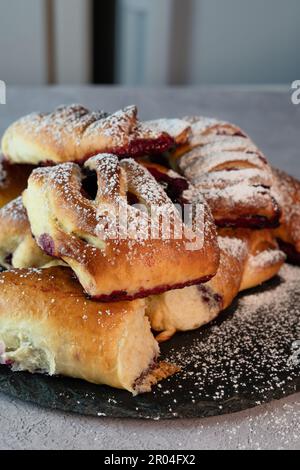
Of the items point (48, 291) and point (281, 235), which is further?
point (281, 235)

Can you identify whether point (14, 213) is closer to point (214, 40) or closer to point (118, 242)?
point (118, 242)

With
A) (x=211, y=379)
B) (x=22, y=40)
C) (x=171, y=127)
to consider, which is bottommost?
(x=22, y=40)

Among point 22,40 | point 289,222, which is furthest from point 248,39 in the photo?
point 289,222

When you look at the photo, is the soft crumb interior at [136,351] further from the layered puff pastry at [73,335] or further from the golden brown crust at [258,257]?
the golden brown crust at [258,257]

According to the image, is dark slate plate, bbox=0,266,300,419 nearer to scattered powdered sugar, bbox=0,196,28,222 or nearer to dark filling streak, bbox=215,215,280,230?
dark filling streak, bbox=215,215,280,230

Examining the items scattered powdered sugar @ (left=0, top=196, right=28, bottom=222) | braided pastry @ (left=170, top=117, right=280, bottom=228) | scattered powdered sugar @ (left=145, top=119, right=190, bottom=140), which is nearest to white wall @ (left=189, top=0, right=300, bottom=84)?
braided pastry @ (left=170, top=117, right=280, bottom=228)
